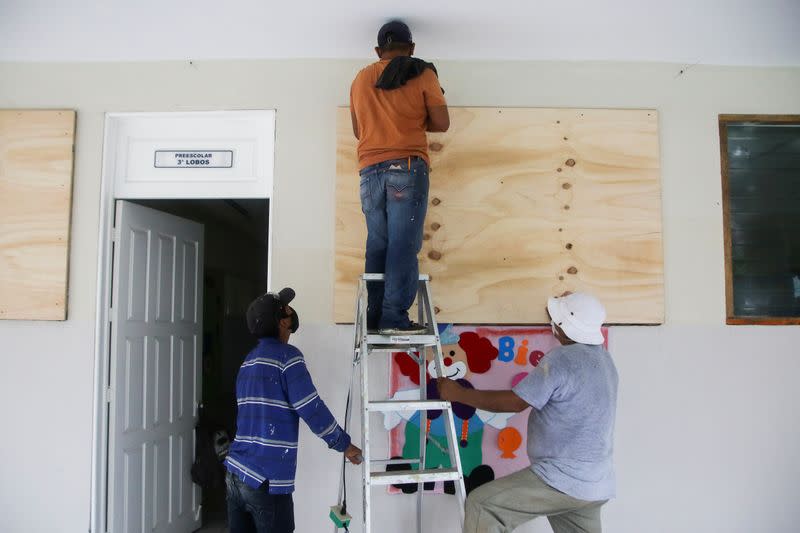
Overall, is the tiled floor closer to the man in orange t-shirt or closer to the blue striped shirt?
the blue striped shirt

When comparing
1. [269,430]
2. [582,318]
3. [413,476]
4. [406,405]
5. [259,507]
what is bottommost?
[259,507]

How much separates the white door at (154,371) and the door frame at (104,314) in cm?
3

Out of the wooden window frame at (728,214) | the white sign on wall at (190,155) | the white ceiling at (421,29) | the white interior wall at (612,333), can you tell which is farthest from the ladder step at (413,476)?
the white ceiling at (421,29)

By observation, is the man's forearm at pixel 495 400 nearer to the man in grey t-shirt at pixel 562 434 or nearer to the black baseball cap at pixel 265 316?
the man in grey t-shirt at pixel 562 434

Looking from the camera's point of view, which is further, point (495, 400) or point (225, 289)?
point (225, 289)

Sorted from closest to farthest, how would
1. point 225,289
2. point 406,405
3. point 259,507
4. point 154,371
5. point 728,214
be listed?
point 406,405 → point 259,507 → point 728,214 → point 154,371 → point 225,289

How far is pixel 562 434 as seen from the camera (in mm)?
2127

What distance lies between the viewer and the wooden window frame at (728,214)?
9.90 feet

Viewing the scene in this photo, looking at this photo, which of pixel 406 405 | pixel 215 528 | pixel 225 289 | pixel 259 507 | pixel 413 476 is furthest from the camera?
pixel 225 289

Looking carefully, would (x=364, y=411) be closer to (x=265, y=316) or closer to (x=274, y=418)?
(x=274, y=418)

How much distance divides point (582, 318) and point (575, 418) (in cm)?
39

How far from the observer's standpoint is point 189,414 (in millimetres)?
3803

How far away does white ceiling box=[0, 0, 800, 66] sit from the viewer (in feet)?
8.73

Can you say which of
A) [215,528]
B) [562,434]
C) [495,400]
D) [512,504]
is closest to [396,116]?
[495,400]
